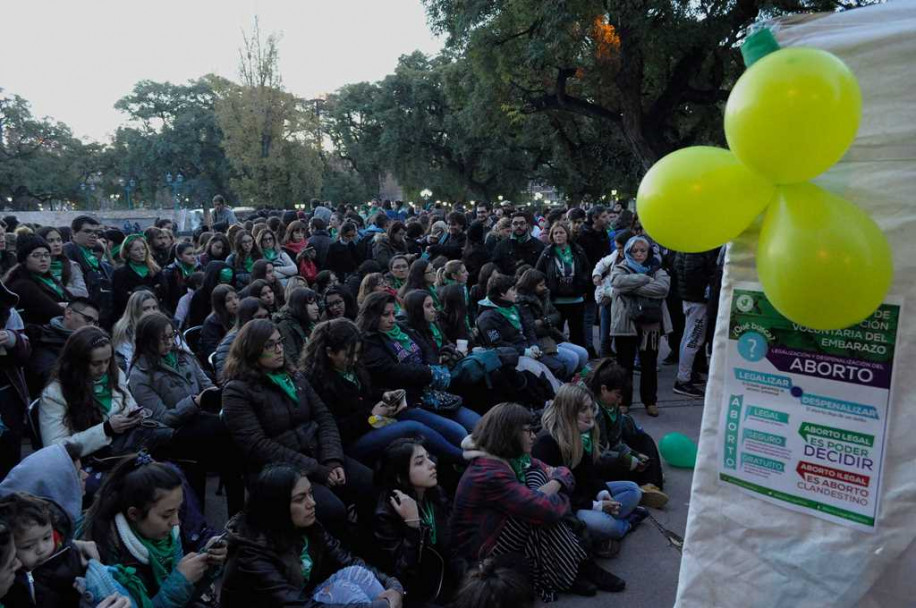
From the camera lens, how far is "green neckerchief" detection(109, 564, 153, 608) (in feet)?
8.51

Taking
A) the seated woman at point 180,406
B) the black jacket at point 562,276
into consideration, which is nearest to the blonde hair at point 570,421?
the seated woman at point 180,406

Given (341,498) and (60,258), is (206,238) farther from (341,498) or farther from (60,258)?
(341,498)

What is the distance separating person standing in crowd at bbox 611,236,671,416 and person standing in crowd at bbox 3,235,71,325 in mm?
4893

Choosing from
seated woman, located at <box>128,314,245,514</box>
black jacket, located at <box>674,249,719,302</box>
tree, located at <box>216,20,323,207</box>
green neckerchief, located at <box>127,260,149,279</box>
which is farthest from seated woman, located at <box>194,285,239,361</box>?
tree, located at <box>216,20,323,207</box>

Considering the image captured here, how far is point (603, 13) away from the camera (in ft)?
44.1

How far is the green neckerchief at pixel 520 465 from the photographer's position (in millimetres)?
3514

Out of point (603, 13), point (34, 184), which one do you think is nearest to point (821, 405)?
point (603, 13)

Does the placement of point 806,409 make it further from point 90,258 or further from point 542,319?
point 90,258

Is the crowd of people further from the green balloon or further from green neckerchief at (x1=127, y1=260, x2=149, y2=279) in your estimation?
the green balloon

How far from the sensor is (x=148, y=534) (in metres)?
2.78

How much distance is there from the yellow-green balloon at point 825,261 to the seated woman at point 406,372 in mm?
3417

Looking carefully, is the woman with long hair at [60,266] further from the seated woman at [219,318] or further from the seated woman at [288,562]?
the seated woman at [288,562]

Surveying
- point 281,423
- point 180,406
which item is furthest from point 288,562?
point 180,406

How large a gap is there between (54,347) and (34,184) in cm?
4651
